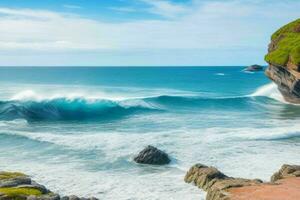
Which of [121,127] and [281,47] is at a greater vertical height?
[281,47]

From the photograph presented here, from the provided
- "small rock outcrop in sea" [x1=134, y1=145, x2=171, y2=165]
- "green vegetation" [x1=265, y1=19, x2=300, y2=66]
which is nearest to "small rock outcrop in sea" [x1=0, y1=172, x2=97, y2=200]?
"small rock outcrop in sea" [x1=134, y1=145, x2=171, y2=165]

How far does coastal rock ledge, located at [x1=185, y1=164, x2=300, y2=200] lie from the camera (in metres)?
17.8

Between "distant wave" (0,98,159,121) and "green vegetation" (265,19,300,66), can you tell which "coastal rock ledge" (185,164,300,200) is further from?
"distant wave" (0,98,159,121)

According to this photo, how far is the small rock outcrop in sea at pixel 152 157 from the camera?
26.3 meters

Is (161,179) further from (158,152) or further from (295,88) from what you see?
(295,88)

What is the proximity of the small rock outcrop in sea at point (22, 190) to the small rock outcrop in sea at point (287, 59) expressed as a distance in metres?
30.7

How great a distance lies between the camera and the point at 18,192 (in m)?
16.9

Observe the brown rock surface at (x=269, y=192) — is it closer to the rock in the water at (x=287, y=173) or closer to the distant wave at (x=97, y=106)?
the rock in the water at (x=287, y=173)

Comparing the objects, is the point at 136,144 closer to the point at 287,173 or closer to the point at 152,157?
the point at 152,157

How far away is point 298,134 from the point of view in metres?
34.2

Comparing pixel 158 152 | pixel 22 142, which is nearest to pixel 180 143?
pixel 158 152

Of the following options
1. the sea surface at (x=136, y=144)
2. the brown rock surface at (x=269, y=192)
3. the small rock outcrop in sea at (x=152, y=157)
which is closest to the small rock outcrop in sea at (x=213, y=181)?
the brown rock surface at (x=269, y=192)

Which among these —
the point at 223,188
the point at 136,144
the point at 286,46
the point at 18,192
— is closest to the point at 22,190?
the point at 18,192

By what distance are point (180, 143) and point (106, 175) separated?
27.5ft
